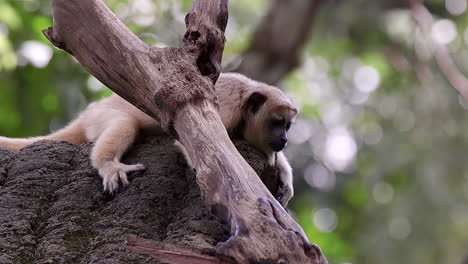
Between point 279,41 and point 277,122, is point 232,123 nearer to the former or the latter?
point 277,122

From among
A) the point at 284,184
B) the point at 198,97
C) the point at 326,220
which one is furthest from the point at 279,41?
the point at 198,97

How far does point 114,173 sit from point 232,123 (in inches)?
68.0

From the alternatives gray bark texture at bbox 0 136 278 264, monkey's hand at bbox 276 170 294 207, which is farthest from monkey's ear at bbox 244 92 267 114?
gray bark texture at bbox 0 136 278 264

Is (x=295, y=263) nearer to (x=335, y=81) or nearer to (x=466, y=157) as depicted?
(x=466, y=157)

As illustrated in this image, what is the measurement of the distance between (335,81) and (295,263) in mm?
17575

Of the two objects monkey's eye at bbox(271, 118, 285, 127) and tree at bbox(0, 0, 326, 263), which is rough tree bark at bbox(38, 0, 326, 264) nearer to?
tree at bbox(0, 0, 326, 263)

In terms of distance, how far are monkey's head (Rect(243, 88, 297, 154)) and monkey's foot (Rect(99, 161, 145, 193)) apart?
1.28 m

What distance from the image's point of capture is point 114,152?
5.92 metres

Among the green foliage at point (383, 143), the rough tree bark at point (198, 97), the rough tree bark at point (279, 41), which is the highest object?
the rough tree bark at point (198, 97)

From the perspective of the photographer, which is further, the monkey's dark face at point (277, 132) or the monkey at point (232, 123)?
the monkey's dark face at point (277, 132)

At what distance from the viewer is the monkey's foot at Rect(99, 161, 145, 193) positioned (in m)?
5.21

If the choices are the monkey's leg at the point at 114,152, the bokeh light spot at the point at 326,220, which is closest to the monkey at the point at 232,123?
the monkey's leg at the point at 114,152

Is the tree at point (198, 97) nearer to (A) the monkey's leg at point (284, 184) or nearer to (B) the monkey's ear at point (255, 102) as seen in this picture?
(A) the monkey's leg at point (284, 184)

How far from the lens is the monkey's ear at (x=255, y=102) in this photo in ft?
23.0
